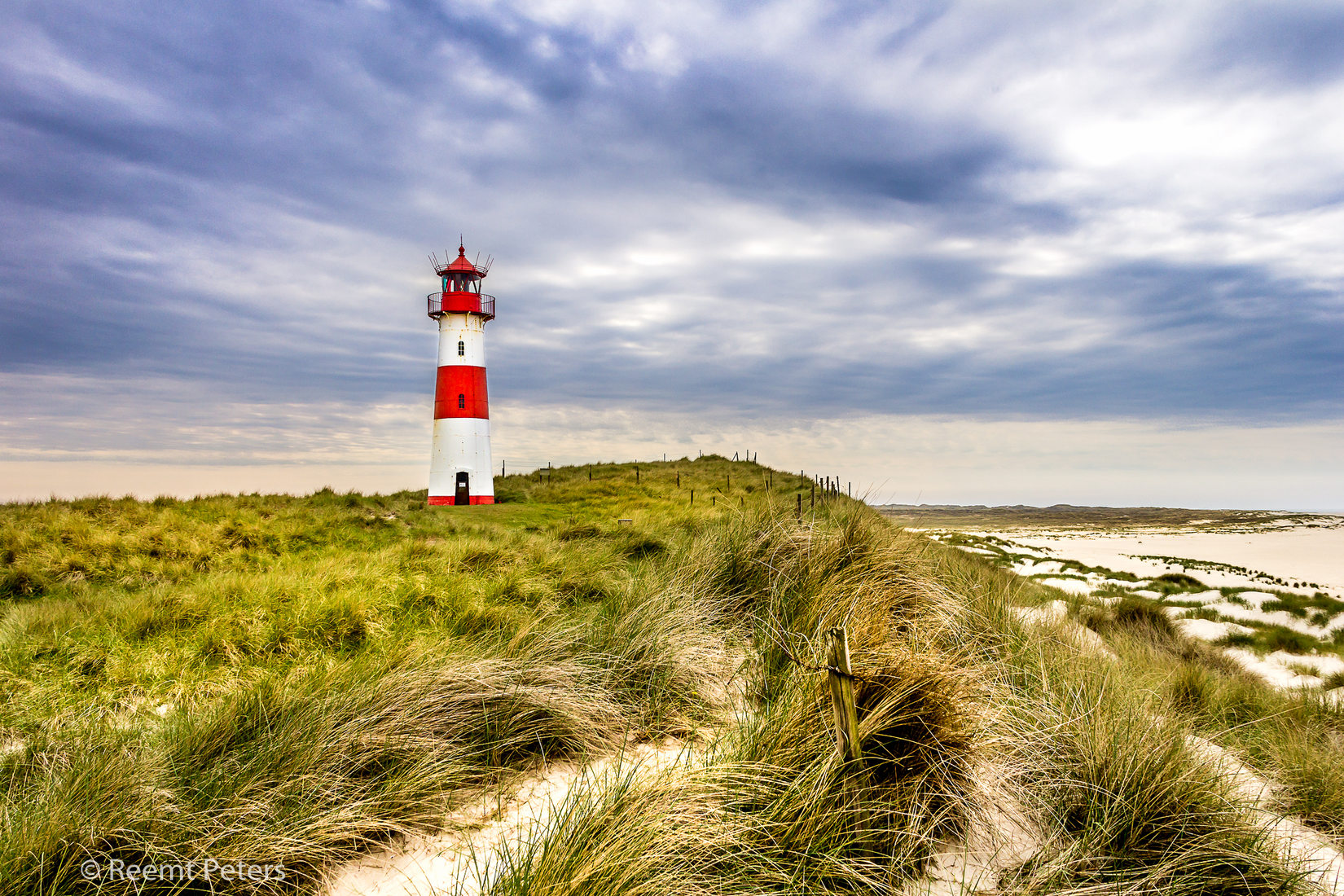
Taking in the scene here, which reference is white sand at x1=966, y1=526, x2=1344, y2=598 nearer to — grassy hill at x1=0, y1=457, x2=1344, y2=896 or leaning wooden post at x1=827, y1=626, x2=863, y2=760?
grassy hill at x1=0, y1=457, x2=1344, y2=896

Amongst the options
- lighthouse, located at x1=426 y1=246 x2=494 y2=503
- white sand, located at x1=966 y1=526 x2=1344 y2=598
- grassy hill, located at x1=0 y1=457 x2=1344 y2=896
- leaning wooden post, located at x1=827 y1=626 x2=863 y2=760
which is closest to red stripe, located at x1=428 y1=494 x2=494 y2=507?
lighthouse, located at x1=426 y1=246 x2=494 y2=503

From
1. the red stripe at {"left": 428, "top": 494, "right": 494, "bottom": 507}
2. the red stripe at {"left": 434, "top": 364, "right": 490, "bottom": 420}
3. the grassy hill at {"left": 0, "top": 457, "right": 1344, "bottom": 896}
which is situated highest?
the red stripe at {"left": 434, "top": 364, "right": 490, "bottom": 420}

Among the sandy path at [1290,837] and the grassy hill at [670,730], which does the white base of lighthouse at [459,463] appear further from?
the sandy path at [1290,837]

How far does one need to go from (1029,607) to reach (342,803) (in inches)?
282

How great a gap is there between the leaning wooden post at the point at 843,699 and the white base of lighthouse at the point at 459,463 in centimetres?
2338

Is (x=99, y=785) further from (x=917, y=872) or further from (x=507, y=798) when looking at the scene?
(x=917, y=872)

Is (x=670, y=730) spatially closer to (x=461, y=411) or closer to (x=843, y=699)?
(x=843, y=699)

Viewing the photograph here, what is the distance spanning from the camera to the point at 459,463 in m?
25.0

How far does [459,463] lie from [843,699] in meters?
23.8

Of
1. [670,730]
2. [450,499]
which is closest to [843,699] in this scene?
[670,730]

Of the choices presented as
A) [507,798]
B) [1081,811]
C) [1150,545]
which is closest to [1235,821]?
[1081,811]

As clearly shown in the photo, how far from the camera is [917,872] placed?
9.82 ft

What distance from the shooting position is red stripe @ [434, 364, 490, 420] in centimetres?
2523

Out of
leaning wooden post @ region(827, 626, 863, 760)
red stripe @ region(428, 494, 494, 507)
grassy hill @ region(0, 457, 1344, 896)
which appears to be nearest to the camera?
grassy hill @ region(0, 457, 1344, 896)
